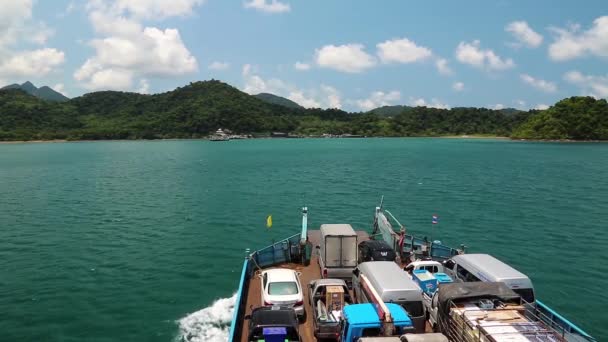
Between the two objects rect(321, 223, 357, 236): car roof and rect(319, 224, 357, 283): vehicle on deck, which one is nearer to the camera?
rect(319, 224, 357, 283): vehicle on deck

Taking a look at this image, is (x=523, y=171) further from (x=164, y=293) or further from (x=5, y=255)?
(x=5, y=255)

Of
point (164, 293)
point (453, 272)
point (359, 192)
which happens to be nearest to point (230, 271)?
point (164, 293)

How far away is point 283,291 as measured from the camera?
17.6 m

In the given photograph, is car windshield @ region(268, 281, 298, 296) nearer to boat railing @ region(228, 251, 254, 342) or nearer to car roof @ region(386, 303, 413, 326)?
boat railing @ region(228, 251, 254, 342)

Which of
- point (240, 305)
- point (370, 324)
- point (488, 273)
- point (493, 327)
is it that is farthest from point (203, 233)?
point (493, 327)

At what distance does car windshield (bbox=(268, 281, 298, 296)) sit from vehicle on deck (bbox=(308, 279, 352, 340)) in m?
0.83

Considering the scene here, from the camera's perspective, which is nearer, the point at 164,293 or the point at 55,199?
the point at 164,293

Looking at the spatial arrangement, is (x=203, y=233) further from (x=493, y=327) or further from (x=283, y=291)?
(x=493, y=327)

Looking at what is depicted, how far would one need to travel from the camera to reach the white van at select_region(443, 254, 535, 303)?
1608cm

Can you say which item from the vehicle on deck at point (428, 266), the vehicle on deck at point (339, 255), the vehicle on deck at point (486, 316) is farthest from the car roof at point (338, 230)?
the vehicle on deck at point (486, 316)

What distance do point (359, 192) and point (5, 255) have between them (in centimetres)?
4784

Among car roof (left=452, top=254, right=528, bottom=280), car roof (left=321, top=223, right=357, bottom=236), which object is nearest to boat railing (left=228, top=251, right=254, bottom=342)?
car roof (left=321, top=223, right=357, bottom=236)

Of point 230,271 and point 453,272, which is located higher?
point 453,272

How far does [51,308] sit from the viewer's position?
25.0 m
